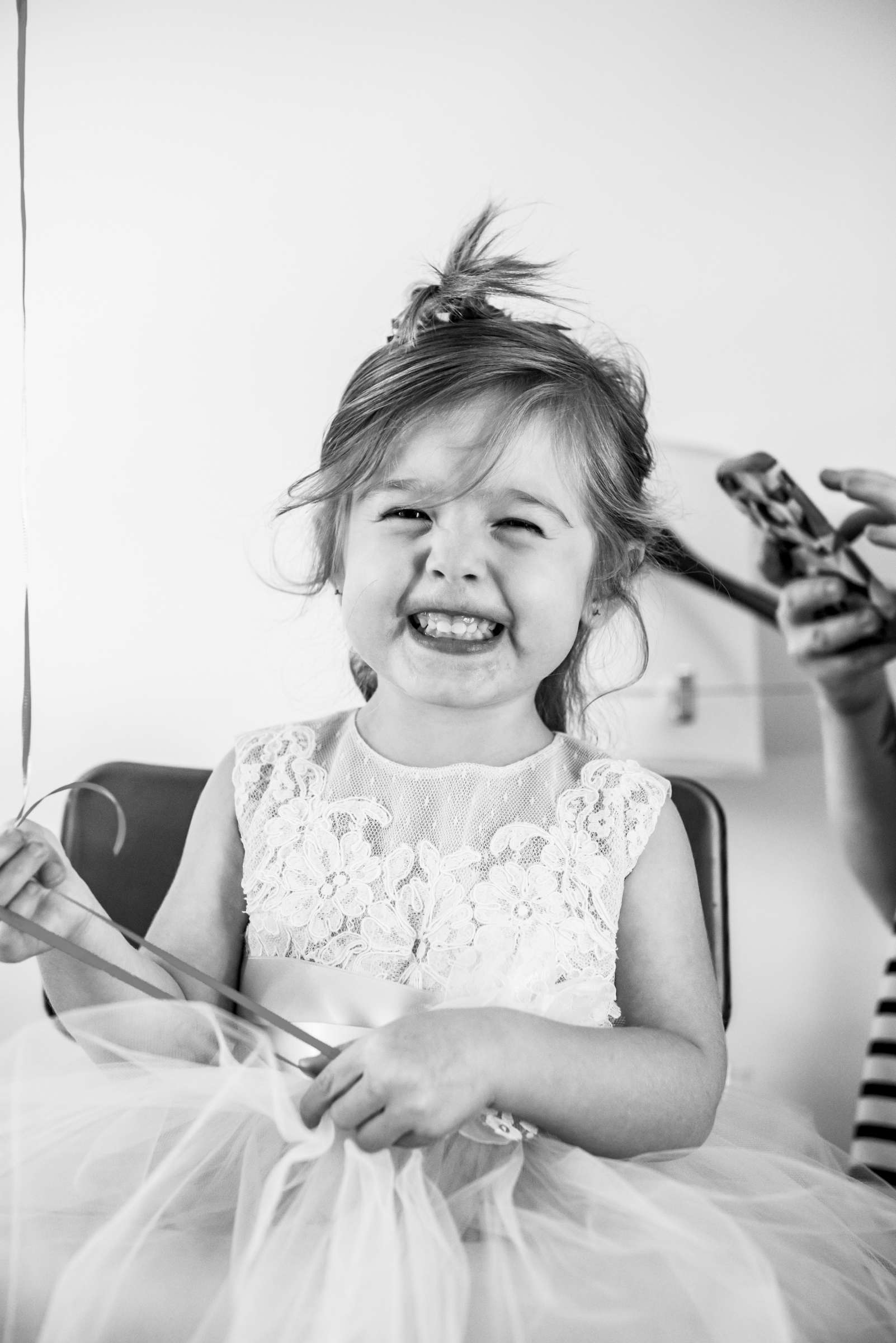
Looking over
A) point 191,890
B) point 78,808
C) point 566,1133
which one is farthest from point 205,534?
point 566,1133

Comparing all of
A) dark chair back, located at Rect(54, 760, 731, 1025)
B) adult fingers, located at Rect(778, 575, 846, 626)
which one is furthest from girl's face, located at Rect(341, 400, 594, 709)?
adult fingers, located at Rect(778, 575, 846, 626)

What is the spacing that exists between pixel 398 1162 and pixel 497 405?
0.48 m

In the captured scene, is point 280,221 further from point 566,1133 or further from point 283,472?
point 566,1133

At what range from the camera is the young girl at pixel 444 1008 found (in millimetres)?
573

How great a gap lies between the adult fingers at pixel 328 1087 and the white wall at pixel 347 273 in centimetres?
82

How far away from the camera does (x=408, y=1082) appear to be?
621 millimetres

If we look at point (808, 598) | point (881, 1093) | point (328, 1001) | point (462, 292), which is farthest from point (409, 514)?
point (881, 1093)

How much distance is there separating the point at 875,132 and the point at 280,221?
0.70 m

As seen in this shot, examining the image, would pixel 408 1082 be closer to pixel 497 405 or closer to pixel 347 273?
pixel 497 405

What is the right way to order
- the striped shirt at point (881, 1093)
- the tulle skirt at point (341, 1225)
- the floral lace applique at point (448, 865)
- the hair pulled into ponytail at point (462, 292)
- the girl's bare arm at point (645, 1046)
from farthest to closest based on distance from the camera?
the striped shirt at point (881, 1093) < the hair pulled into ponytail at point (462, 292) < the floral lace applique at point (448, 865) < the girl's bare arm at point (645, 1046) < the tulle skirt at point (341, 1225)

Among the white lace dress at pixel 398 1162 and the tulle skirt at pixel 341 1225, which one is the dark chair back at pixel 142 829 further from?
the tulle skirt at pixel 341 1225

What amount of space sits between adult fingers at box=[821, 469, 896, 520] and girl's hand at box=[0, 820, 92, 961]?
0.88 metres

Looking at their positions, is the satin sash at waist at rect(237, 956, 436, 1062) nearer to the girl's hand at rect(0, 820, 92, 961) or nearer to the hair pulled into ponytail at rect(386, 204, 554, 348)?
the girl's hand at rect(0, 820, 92, 961)

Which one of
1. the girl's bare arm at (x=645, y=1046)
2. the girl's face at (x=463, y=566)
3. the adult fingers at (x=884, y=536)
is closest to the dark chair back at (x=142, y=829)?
the girl's bare arm at (x=645, y=1046)
